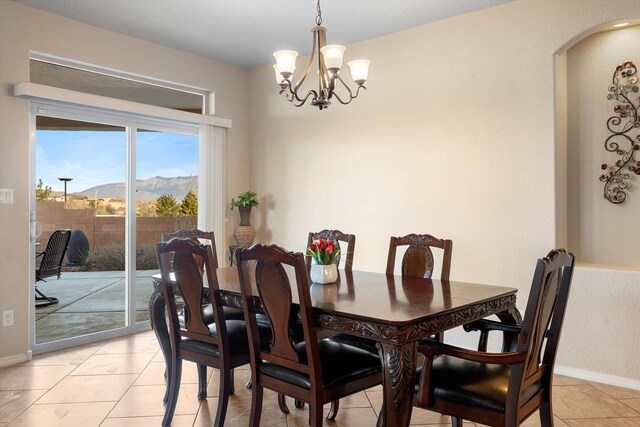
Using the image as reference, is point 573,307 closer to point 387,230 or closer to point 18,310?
point 387,230

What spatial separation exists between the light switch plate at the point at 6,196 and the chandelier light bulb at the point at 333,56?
269 cm

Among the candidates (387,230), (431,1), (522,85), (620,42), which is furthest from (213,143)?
(620,42)

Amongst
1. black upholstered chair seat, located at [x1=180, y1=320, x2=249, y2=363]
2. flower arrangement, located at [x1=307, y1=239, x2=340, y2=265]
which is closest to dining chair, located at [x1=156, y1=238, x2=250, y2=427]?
black upholstered chair seat, located at [x1=180, y1=320, x2=249, y2=363]

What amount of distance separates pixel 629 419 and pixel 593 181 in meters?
1.75

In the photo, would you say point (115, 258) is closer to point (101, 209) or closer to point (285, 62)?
point (101, 209)

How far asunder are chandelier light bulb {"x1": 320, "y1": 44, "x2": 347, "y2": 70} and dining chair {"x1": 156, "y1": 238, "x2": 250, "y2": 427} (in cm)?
125

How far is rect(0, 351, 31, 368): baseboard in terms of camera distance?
3771mm

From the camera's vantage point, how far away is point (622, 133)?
12.0 ft

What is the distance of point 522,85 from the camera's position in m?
3.79

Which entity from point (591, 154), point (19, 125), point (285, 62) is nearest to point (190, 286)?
point (285, 62)

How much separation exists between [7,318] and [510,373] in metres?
3.66

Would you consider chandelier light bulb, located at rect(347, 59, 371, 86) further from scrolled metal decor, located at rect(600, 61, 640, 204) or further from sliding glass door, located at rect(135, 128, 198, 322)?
sliding glass door, located at rect(135, 128, 198, 322)

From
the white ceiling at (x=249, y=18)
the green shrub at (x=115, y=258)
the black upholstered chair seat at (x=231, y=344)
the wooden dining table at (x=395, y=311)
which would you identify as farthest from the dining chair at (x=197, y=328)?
the white ceiling at (x=249, y=18)

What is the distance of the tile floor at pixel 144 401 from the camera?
281 centimetres
